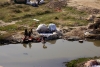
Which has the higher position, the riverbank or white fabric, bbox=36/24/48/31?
white fabric, bbox=36/24/48/31

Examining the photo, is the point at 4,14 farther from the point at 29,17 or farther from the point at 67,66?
the point at 67,66

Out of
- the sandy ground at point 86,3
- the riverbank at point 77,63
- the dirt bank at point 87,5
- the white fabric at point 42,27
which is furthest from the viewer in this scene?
the sandy ground at point 86,3

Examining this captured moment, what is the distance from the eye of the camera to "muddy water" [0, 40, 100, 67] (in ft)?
52.3

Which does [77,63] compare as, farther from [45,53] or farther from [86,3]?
[86,3]

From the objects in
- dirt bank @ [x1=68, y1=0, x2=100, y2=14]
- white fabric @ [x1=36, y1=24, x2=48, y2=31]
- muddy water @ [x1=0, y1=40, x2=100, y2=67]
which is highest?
dirt bank @ [x1=68, y1=0, x2=100, y2=14]

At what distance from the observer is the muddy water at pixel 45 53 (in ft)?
52.3

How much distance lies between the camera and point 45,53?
57.1 ft

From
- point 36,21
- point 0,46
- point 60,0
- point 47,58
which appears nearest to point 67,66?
point 47,58

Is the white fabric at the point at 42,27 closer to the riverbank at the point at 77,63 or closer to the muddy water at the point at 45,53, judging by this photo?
the muddy water at the point at 45,53

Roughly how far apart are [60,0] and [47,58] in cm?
1482

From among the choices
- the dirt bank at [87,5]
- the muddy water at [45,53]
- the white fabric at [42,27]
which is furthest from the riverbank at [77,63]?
the dirt bank at [87,5]

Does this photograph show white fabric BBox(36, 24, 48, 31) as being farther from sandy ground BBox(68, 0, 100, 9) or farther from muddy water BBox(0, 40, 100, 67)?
sandy ground BBox(68, 0, 100, 9)

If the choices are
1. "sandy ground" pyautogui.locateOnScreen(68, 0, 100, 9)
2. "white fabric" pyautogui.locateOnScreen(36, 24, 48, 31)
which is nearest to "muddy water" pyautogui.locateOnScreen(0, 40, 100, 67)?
"white fabric" pyautogui.locateOnScreen(36, 24, 48, 31)

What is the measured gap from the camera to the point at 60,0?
3027 centimetres
